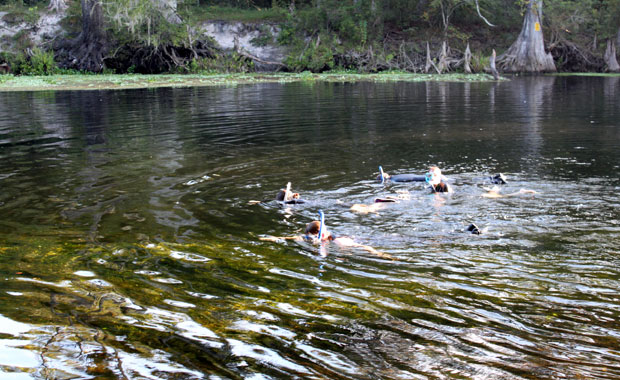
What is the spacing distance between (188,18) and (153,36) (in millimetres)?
5290

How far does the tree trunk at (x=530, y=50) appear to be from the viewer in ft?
149

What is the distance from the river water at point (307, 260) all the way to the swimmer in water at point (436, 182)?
15 centimetres

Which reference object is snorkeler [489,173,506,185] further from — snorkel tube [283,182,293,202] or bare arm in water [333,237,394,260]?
bare arm in water [333,237,394,260]

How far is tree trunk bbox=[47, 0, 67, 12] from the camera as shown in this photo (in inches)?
2037

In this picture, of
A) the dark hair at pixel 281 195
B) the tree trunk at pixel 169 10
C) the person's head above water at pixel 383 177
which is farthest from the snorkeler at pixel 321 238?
the tree trunk at pixel 169 10

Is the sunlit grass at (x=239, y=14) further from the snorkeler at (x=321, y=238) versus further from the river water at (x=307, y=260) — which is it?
the snorkeler at (x=321, y=238)

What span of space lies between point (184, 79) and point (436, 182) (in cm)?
3367

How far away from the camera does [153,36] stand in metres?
44.1

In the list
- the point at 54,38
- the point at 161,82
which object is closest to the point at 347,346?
the point at 161,82

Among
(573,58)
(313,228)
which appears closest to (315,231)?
(313,228)

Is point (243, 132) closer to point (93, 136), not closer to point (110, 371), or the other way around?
point (93, 136)

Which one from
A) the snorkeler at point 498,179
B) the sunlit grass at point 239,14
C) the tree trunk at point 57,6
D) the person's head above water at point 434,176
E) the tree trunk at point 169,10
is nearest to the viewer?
the person's head above water at point 434,176

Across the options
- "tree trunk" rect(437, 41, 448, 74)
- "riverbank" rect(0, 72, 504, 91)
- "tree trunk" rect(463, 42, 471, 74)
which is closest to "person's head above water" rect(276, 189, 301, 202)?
"riverbank" rect(0, 72, 504, 91)

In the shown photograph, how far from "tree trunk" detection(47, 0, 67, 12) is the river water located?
38.9 metres
